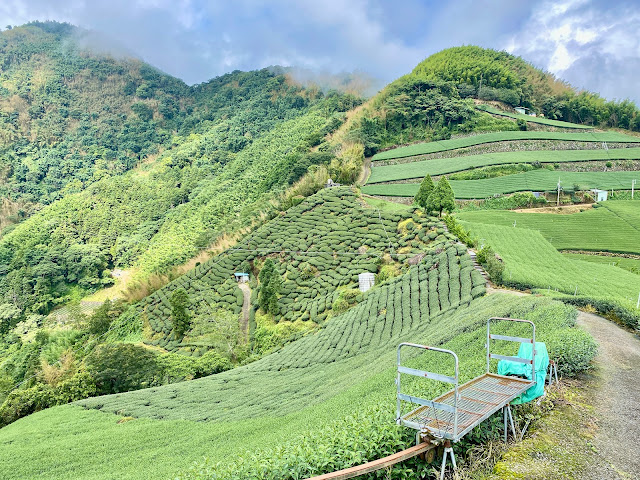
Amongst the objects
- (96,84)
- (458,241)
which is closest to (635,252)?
(458,241)

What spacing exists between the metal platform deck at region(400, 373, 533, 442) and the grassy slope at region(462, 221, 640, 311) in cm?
875

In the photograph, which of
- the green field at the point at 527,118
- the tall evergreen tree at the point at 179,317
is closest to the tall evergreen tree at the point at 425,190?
the tall evergreen tree at the point at 179,317

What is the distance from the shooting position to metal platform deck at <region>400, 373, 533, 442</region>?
4.16 meters

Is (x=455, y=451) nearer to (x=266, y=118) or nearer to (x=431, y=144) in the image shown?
(x=431, y=144)

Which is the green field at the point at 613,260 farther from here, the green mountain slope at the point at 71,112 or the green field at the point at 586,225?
the green mountain slope at the point at 71,112

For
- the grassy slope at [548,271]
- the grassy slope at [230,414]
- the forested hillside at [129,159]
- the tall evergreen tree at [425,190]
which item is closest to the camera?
the grassy slope at [230,414]

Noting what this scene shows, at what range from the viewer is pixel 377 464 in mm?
3871

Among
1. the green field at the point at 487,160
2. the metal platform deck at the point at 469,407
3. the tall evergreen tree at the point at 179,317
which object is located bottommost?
the tall evergreen tree at the point at 179,317

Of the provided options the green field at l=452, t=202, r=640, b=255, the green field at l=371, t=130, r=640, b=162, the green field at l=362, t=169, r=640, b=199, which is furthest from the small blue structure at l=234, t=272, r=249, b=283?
the green field at l=371, t=130, r=640, b=162

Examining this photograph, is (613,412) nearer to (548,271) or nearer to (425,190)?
(548,271)

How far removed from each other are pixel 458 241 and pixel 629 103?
52.2 meters

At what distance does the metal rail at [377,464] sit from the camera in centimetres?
376

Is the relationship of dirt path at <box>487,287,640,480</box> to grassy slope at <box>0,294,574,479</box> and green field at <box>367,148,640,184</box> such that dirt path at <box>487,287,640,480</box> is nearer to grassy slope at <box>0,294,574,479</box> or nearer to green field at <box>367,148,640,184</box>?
grassy slope at <box>0,294,574,479</box>

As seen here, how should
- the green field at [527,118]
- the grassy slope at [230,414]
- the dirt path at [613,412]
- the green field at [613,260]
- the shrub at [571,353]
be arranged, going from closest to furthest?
the dirt path at [613,412], the shrub at [571,353], the grassy slope at [230,414], the green field at [613,260], the green field at [527,118]
